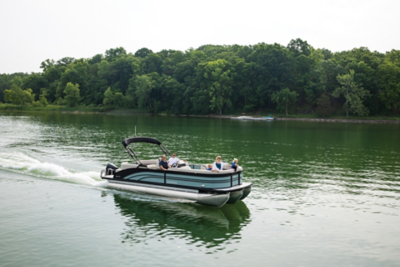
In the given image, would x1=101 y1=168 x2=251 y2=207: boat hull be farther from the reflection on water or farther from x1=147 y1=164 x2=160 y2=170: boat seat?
the reflection on water

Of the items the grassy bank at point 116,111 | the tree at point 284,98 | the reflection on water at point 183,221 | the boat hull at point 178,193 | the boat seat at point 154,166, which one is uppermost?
the tree at point 284,98

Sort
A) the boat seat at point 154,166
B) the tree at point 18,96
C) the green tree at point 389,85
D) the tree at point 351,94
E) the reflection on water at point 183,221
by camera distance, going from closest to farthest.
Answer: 1. the reflection on water at point 183,221
2. the boat seat at point 154,166
3. the green tree at point 389,85
4. the tree at point 351,94
5. the tree at point 18,96

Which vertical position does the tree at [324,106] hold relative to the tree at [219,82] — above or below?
below

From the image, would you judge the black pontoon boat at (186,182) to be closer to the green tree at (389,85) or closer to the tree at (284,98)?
the tree at (284,98)

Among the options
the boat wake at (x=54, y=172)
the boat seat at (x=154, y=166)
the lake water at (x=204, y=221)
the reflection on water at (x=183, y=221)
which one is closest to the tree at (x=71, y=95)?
the lake water at (x=204, y=221)

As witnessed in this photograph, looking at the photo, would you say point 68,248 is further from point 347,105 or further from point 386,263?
point 347,105

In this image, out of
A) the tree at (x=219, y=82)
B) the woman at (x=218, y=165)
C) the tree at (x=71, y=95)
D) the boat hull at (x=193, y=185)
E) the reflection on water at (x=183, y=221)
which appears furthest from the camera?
the tree at (x=71, y=95)

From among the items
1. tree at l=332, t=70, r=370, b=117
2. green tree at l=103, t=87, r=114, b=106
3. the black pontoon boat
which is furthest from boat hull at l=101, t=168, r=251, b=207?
green tree at l=103, t=87, r=114, b=106

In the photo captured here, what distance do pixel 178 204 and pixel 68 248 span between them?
6.62 meters

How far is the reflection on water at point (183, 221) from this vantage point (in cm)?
Result: 1488

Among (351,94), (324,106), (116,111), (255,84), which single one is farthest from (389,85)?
(116,111)

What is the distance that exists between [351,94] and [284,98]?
18432 mm

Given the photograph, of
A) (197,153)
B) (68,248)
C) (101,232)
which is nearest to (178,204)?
(101,232)

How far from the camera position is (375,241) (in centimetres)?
1477
